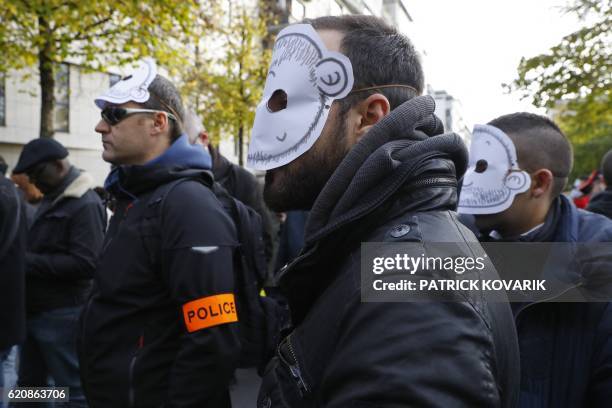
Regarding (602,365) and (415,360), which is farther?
(602,365)

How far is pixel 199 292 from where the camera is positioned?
2340 mm

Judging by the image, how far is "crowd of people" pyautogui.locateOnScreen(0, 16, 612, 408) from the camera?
108 centimetres

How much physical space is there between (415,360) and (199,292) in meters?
1.50

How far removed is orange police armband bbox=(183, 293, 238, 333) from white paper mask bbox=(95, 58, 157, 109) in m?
1.13

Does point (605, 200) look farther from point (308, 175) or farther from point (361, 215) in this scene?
point (361, 215)

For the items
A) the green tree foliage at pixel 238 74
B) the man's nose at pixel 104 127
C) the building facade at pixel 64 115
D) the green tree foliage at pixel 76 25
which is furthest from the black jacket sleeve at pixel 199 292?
the building facade at pixel 64 115

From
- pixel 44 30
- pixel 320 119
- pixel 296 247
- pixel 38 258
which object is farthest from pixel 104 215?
pixel 44 30

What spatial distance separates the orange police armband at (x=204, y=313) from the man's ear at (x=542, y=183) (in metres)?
1.54

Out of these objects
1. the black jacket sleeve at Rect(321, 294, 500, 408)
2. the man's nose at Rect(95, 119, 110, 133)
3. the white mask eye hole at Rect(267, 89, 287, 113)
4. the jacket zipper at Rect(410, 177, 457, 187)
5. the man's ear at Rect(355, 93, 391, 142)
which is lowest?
the black jacket sleeve at Rect(321, 294, 500, 408)

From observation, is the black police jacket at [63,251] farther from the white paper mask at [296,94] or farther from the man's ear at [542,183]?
the man's ear at [542,183]

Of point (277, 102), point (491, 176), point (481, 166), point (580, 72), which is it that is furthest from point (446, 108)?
point (277, 102)

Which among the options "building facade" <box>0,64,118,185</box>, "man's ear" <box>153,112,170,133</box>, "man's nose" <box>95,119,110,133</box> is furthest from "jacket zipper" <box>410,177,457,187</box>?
"building facade" <box>0,64,118,185</box>

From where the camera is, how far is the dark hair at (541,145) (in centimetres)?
274

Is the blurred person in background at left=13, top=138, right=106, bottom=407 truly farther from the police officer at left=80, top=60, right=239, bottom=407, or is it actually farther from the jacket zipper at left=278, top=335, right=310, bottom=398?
the jacket zipper at left=278, top=335, right=310, bottom=398
